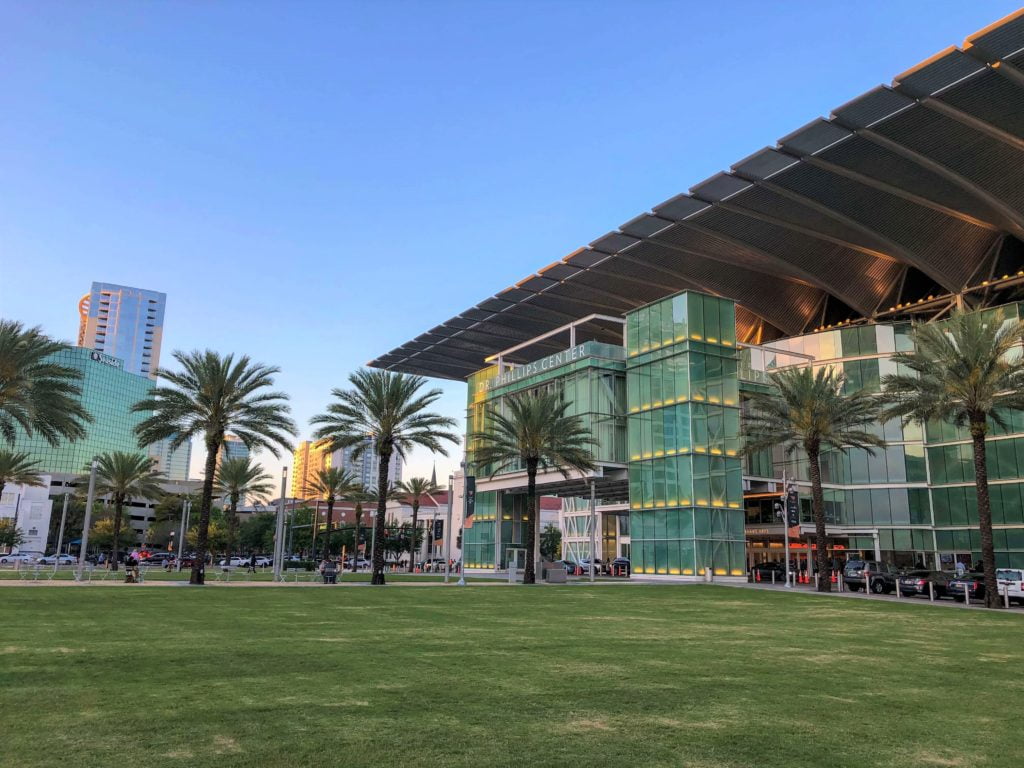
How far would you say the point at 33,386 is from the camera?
105 ft

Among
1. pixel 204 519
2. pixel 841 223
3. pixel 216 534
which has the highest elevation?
pixel 841 223

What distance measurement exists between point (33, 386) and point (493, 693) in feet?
99.7

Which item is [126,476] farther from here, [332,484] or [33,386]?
[33,386]

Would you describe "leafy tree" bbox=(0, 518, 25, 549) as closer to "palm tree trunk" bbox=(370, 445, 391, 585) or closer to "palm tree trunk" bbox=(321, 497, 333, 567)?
"palm tree trunk" bbox=(321, 497, 333, 567)

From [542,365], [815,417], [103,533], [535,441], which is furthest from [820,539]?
[103,533]

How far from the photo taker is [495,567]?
59.8 metres

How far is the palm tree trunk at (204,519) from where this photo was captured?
34688 mm

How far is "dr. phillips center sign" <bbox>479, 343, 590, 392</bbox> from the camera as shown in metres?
50.4

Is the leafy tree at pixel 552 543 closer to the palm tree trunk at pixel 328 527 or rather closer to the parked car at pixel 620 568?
the parked car at pixel 620 568

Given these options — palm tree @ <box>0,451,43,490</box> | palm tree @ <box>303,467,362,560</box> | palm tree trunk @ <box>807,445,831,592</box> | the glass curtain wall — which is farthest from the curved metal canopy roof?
palm tree @ <box>0,451,43,490</box>

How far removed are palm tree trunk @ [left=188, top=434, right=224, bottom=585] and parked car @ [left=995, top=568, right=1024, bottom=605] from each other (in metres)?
33.0

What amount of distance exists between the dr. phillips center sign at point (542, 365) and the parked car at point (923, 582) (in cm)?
2210

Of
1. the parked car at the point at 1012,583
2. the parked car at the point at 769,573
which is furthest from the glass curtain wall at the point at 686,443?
the parked car at the point at 1012,583

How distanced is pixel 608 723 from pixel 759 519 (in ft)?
166
